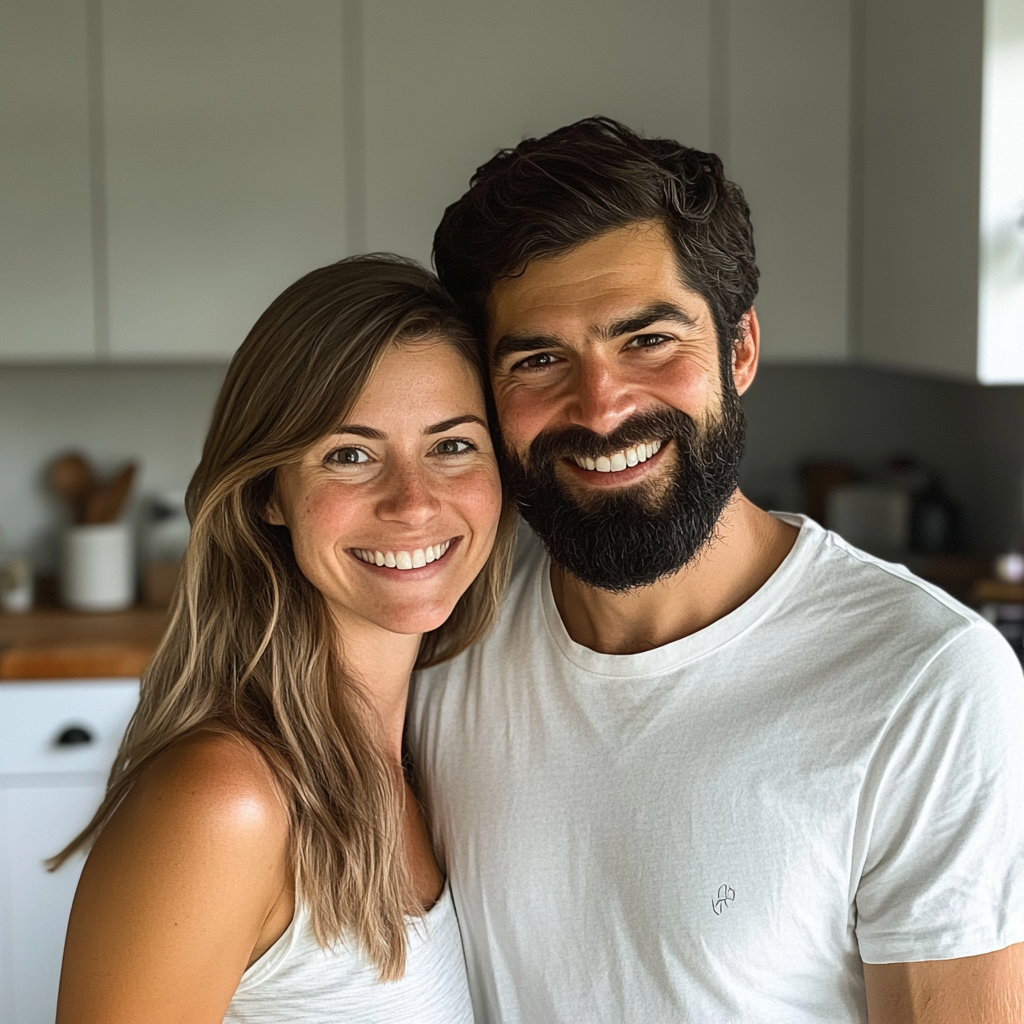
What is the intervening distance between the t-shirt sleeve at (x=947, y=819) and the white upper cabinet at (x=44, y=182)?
2347 mm

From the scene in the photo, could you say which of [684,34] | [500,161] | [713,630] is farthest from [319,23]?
[713,630]

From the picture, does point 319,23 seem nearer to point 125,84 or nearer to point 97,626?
point 125,84

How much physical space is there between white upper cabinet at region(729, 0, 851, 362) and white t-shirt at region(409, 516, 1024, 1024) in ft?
5.83

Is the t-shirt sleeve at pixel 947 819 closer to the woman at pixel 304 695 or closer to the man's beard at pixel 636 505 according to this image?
the man's beard at pixel 636 505

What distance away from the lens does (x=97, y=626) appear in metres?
2.99

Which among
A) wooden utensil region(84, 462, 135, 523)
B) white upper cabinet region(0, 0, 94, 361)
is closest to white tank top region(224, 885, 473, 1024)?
white upper cabinet region(0, 0, 94, 361)

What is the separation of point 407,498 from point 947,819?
0.60 metres

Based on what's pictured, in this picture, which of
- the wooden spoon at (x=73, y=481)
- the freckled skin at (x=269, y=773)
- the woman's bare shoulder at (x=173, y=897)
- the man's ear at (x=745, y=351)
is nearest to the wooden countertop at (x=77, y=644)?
the wooden spoon at (x=73, y=481)

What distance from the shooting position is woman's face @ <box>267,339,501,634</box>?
128 cm

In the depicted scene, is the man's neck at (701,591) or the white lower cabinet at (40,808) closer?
the man's neck at (701,591)

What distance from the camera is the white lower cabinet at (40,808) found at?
8.70ft

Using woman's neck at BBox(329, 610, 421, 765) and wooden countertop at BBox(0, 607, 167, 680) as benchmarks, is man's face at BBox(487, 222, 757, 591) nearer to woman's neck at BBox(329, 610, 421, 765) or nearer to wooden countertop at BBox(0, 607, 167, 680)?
woman's neck at BBox(329, 610, 421, 765)

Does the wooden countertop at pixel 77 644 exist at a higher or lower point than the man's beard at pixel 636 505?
lower

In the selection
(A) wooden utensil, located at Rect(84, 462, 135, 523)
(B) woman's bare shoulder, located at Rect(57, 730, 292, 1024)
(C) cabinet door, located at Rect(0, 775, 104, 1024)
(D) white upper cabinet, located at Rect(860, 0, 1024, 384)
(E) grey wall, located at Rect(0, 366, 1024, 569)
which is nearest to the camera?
(B) woman's bare shoulder, located at Rect(57, 730, 292, 1024)
